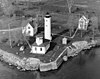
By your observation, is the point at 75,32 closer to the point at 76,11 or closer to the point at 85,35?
the point at 85,35

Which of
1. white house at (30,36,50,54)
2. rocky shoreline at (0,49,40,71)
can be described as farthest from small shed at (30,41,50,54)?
rocky shoreline at (0,49,40,71)

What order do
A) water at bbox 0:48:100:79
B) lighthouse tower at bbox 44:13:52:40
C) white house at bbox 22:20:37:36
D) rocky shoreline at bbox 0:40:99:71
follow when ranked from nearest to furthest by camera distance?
water at bbox 0:48:100:79 < rocky shoreline at bbox 0:40:99:71 < lighthouse tower at bbox 44:13:52:40 < white house at bbox 22:20:37:36

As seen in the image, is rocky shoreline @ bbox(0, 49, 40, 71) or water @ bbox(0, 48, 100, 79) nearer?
water @ bbox(0, 48, 100, 79)

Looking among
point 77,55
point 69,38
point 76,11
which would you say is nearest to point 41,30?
point 69,38

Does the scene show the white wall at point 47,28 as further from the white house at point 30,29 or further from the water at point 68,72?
the water at point 68,72

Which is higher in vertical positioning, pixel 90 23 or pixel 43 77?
pixel 90 23

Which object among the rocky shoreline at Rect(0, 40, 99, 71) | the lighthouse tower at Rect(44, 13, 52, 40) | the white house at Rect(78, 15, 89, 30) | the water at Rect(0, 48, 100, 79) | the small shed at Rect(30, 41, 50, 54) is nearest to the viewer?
the water at Rect(0, 48, 100, 79)

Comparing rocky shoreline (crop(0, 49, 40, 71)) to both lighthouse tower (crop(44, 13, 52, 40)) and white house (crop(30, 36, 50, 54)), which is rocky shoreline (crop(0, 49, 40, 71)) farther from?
lighthouse tower (crop(44, 13, 52, 40))

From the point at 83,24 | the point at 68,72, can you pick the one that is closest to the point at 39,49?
the point at 68,72

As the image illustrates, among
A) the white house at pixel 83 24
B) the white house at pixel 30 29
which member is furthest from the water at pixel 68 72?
the white house at pixel 83 24
